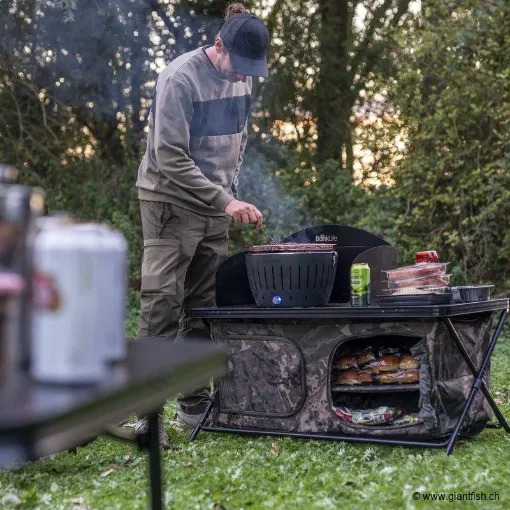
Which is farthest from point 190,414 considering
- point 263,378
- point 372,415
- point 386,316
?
point 386,316

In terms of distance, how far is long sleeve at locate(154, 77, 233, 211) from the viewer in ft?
12.0

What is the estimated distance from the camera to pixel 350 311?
3211mm

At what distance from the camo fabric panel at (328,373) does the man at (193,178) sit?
31cm

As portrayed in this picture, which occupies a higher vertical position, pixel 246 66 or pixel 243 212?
pixel 246 66

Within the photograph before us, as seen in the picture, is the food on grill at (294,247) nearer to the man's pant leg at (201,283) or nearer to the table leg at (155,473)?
the man's pant leg at (201,283)

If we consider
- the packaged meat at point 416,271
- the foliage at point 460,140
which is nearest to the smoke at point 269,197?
the foliage at point 460,140

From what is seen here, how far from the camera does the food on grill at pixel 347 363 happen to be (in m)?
3.56

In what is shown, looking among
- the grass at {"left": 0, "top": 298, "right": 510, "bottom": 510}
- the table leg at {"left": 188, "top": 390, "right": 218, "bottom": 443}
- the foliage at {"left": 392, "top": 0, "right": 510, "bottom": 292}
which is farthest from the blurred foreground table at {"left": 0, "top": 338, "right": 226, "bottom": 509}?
the foliage at {"left": 392, "top": 0, "right": 510, "bottom": 292}

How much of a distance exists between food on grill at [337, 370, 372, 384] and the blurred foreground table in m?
2.09

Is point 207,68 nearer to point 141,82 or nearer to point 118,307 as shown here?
point 118,307

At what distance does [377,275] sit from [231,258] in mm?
664

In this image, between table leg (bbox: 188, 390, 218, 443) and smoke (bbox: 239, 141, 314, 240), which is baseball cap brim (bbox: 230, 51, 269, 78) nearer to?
table leg (bbox: 188, 390, 218, 443)

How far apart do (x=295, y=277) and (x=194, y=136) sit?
892mm

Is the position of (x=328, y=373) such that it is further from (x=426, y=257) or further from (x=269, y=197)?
(x=269, y=197)
